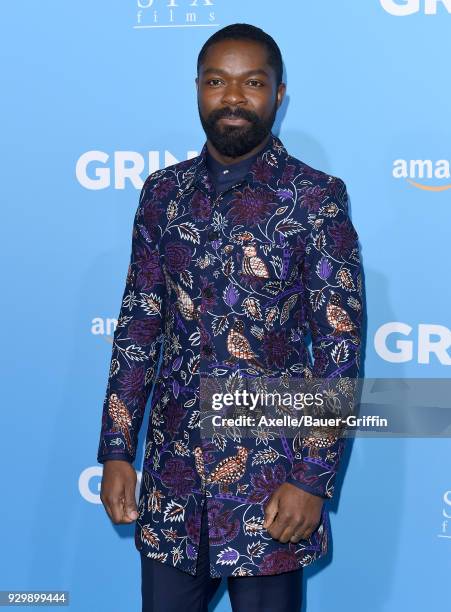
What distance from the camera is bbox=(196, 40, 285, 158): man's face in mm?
1666

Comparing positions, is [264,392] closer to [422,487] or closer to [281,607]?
[281,607]

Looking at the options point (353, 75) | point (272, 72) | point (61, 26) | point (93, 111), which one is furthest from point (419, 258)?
point (61, 26)

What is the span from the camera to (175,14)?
2148 mm

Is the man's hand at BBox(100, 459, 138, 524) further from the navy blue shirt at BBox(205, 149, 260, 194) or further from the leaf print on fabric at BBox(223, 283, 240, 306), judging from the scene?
the navy blue shirt at BBox(205, 149, 260, 194)

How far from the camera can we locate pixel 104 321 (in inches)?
90.2

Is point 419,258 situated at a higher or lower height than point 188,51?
lower

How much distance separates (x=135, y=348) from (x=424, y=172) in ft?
2.78

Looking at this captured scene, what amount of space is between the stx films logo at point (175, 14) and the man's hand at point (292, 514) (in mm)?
1142

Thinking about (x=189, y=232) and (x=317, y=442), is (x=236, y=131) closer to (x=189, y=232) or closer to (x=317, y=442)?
(x=189, y=232)

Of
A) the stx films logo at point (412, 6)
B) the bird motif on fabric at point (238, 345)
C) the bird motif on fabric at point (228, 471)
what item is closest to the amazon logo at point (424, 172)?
the stx films logo at point (412, 6)

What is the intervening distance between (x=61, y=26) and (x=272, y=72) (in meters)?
0.72

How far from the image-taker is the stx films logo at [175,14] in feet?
7.01

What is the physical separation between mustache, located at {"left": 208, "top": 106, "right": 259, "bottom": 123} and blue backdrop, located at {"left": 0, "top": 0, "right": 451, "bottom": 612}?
51cm

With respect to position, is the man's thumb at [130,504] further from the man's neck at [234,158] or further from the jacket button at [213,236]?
the man's neck at [234,158]
